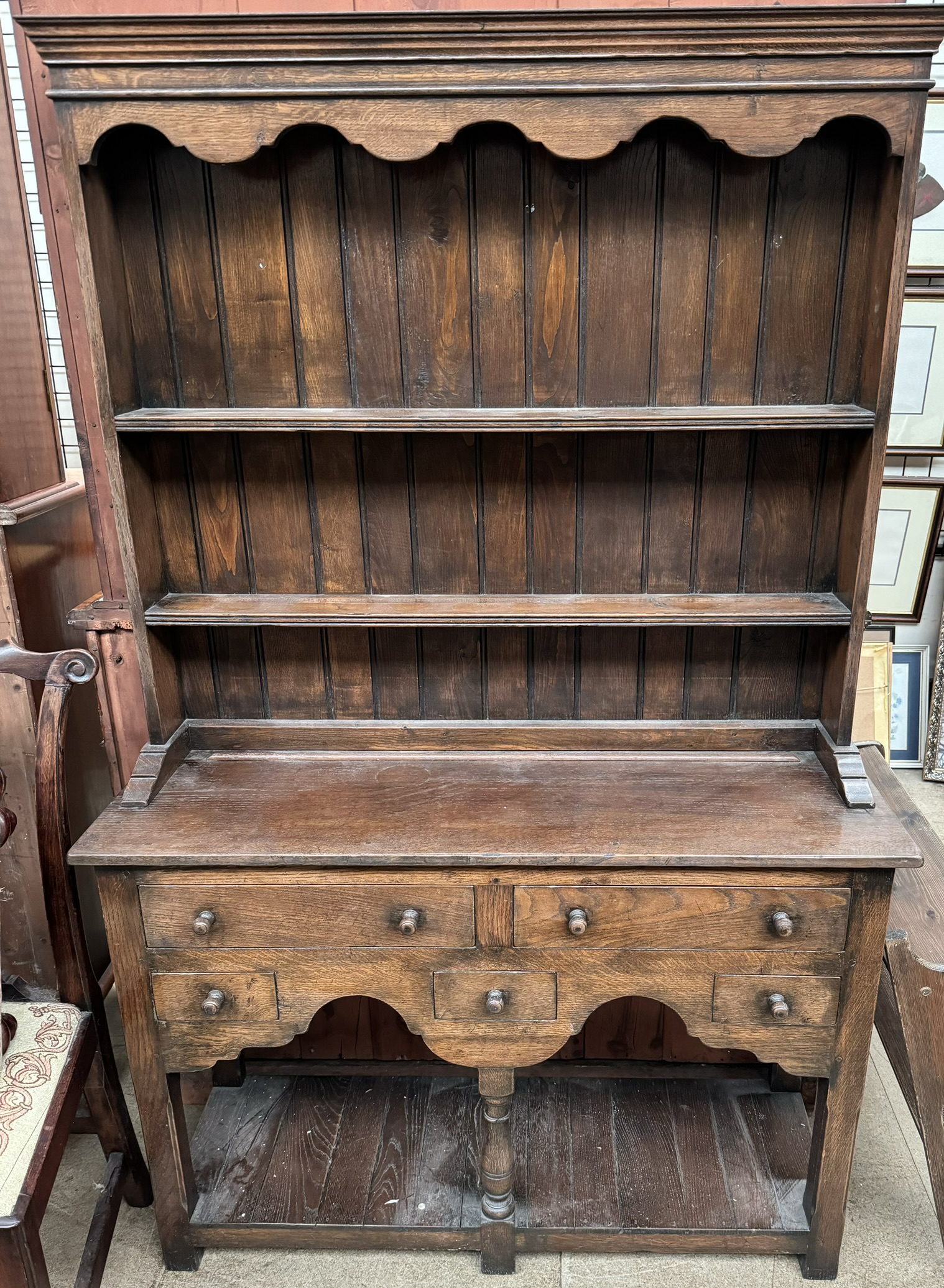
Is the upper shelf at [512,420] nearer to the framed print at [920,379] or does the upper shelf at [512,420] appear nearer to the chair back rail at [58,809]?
the chair back rail at [58,809]

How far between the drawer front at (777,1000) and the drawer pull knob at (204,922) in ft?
2.88

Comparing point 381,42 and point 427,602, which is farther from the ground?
point 381,42

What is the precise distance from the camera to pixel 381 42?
140 centimetres

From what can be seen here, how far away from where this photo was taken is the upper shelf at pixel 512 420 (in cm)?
158

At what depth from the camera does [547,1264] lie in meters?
1.84

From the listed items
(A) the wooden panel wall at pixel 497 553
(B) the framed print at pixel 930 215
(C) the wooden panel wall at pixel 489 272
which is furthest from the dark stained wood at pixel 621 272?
(B) the framed print at pixel 930 215

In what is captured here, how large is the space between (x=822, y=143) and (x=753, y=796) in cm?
112

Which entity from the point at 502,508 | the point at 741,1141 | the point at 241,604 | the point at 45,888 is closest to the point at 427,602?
the point at 502,508

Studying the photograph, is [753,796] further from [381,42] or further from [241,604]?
[381,42]

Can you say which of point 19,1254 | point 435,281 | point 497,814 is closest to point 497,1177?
point 497,814

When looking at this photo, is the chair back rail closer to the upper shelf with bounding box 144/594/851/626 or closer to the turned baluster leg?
the upper shelf with bounding box 144/594/851/626

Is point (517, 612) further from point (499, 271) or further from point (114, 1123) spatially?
point (114, 1123)

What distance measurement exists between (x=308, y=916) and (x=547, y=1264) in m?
0.88

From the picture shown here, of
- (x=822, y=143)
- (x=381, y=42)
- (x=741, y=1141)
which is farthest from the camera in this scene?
(x=741, y=1141)
